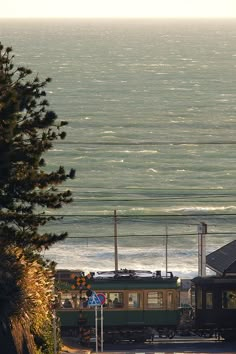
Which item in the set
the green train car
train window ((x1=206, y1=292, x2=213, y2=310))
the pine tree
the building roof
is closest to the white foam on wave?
the building roof

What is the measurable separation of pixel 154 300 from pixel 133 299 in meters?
0.78

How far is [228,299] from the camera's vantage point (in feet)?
169

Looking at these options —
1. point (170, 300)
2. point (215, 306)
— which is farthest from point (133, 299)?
point (215, 306)

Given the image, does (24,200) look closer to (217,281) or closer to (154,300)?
(154,300)

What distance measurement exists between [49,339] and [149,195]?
68664 millimetres

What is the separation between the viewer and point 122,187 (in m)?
109

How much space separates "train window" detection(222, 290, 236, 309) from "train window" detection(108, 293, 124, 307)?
3936 millimetres

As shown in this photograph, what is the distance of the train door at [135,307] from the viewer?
5047cm

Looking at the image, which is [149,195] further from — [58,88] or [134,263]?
[58,88]

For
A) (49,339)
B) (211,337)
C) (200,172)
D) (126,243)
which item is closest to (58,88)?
(200,172)

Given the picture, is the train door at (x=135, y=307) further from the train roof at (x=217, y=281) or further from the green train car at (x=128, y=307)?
the train roof at (x=217, y=281)

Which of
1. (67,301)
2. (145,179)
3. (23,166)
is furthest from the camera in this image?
(145,179)

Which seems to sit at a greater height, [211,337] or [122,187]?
[122,187]

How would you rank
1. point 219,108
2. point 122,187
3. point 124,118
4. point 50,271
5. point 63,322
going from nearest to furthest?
1. point 50,271
2. point 63,322
3. point 122,187
4. point 124,118
5. point 219,108
